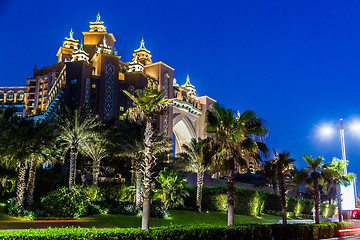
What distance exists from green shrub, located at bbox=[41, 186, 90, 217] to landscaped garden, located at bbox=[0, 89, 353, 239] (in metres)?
0.07

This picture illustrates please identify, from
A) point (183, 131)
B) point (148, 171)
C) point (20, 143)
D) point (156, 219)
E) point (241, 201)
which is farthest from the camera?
point (183, 131)

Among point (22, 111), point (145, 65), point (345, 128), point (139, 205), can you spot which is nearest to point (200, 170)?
point (139, 205)

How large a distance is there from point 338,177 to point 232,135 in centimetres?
1577

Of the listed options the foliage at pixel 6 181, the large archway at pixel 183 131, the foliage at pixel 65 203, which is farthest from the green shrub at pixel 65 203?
the large archway at pixel 183 131

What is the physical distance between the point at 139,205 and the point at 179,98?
61.8 meters

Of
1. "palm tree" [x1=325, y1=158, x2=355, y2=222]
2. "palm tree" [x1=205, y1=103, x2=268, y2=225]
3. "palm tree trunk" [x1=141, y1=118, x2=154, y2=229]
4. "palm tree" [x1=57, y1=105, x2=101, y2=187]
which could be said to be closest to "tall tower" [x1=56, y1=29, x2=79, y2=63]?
"palm tree" [x1=57, y1=105, x2=101, y2=187]

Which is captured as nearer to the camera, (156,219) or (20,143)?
(20,143)

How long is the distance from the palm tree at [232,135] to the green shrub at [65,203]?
1313cm

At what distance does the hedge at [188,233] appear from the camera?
37.3 feet

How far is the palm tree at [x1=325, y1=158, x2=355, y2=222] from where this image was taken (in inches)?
1127

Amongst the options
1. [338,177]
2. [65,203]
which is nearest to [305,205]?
[338,177]

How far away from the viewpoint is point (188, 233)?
13.8 metres

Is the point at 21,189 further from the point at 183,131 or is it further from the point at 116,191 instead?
the point at 183,131

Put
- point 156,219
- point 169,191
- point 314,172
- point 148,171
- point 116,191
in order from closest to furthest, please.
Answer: point 148,171
point 314,172
point 156,219
point 169,191
point 116,191
